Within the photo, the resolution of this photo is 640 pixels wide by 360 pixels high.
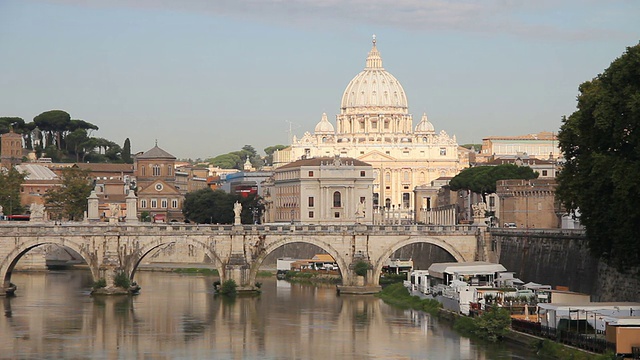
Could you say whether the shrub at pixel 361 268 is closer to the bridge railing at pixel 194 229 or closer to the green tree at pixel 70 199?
the bridge railing at pixel 194 229

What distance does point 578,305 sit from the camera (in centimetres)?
5022

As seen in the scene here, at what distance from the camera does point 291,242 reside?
78.3 meters

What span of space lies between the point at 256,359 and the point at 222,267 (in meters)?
25.7

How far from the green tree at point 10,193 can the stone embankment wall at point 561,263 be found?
48186 millimetres

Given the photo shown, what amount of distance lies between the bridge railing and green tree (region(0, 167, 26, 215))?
35.5m

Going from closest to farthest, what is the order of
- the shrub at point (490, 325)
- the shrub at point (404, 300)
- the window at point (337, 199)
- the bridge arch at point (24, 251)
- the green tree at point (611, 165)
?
the green tree at point (611, 165), the shrub at point (490, 325), the shrub at point (404, 300), the bridge arch at point (24, 251), the window at point (337, 199)

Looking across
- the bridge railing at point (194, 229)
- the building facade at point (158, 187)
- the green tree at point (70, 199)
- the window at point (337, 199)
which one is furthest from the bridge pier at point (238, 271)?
the window at point (337, 199)

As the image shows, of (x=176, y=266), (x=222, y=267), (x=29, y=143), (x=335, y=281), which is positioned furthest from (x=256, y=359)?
(x=29, y=143)

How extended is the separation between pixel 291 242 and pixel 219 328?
16.9 meters

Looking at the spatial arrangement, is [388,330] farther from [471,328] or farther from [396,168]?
[396,168]

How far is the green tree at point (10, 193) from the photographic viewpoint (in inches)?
4500

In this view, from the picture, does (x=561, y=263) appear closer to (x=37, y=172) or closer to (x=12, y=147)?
(x=37, y=172)

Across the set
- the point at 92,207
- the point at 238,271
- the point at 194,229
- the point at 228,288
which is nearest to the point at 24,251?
the point at 194,229

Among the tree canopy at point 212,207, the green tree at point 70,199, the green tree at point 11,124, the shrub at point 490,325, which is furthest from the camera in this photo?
the green tree at point 11,124
